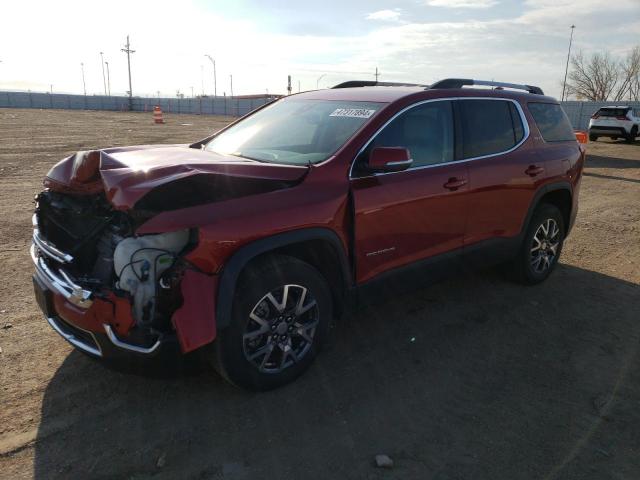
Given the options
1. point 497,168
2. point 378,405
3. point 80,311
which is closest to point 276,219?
point 80,311

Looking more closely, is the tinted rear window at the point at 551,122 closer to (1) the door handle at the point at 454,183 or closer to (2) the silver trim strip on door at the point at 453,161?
(2) the silver trim strip on door at the point at 453,161

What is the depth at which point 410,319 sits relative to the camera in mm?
4273

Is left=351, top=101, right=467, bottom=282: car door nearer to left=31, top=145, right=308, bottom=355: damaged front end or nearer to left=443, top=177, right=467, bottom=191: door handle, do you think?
left=443, top=177, right=467, bottom=191: door handle

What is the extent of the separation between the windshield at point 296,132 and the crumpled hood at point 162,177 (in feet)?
1.28

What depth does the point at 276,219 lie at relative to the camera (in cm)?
294

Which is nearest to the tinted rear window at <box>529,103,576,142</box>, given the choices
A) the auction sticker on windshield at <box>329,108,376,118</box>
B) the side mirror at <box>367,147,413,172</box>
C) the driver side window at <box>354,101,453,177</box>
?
the driver side window at <box>354,101,453,177</box>

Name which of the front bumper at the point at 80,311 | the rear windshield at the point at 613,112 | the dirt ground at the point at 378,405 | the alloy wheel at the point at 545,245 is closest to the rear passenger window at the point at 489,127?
the alloy wheel at the point at 545,245

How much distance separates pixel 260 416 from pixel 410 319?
5.78 feet

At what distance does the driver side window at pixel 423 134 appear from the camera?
142 inches

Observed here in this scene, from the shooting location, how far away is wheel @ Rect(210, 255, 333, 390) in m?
2.88

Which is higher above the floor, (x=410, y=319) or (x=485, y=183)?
(x=485, y=183)

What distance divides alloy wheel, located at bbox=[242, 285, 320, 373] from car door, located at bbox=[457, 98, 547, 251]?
67.3 inches

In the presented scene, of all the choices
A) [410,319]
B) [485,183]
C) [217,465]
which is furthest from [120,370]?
[485,183]

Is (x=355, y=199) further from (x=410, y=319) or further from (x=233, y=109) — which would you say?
(x=233, y=109)
